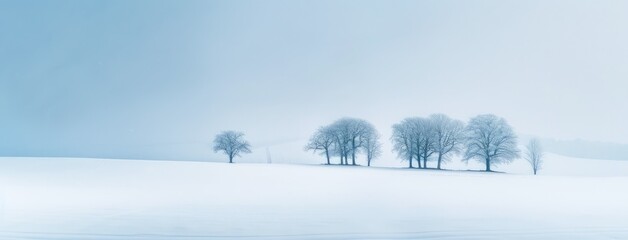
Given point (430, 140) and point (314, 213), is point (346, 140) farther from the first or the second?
point (314, 213)

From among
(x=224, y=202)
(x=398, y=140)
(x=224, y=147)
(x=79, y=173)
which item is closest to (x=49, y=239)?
(x=224, y=202)

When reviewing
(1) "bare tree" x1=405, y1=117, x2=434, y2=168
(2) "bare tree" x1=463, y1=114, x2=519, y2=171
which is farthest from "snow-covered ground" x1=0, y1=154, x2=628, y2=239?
(1) "bare tree" x1=405, y1=117, x2=434, y2=168

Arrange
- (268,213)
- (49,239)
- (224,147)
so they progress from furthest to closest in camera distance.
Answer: (224,147) → (268,213) → (49,239)

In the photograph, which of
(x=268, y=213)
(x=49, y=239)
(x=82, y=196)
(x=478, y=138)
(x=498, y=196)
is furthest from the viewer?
(x=478, y=138)

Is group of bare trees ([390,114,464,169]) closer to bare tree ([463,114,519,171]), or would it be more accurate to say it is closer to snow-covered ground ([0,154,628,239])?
bare tree ([463,114,519,171])

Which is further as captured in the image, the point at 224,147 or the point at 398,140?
the point at 224,147

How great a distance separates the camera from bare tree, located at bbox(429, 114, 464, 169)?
16875 mm

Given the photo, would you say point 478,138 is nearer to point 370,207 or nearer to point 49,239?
point 370,207

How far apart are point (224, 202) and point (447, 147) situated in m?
11.9

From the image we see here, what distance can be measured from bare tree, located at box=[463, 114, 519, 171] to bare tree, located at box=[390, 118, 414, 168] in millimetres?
2202

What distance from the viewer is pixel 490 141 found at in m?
16.5

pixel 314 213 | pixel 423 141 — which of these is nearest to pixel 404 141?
pixel 423 141

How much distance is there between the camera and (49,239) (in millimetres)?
4297

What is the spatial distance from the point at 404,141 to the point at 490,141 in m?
3.41
